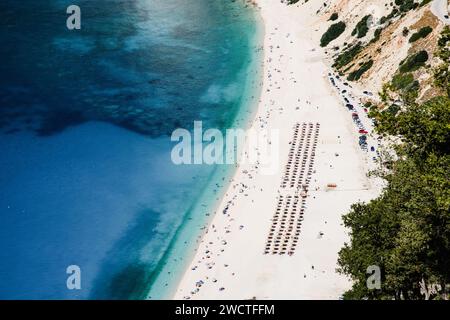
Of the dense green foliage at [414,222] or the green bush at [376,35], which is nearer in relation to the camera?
the dense green foliage at [414,222]

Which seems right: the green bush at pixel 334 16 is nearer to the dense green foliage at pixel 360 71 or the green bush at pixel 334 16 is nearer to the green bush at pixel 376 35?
the green bush at pixel 376 35

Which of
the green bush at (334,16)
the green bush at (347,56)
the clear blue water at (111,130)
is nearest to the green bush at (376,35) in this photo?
the green bush at (347,56)

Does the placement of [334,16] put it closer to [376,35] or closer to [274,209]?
[376,35]

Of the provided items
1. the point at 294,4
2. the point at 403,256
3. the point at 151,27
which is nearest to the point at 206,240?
the point at 403,256

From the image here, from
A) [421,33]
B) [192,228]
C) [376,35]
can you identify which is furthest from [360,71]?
[192,228]

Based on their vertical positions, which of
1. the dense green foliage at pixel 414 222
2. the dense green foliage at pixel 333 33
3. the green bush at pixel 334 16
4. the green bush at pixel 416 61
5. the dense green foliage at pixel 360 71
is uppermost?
the green bush at pixel 334 16

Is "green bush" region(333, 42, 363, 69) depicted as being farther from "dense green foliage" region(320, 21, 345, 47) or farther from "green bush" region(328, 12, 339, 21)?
"green bush" region(328, 12, 339, 21)
